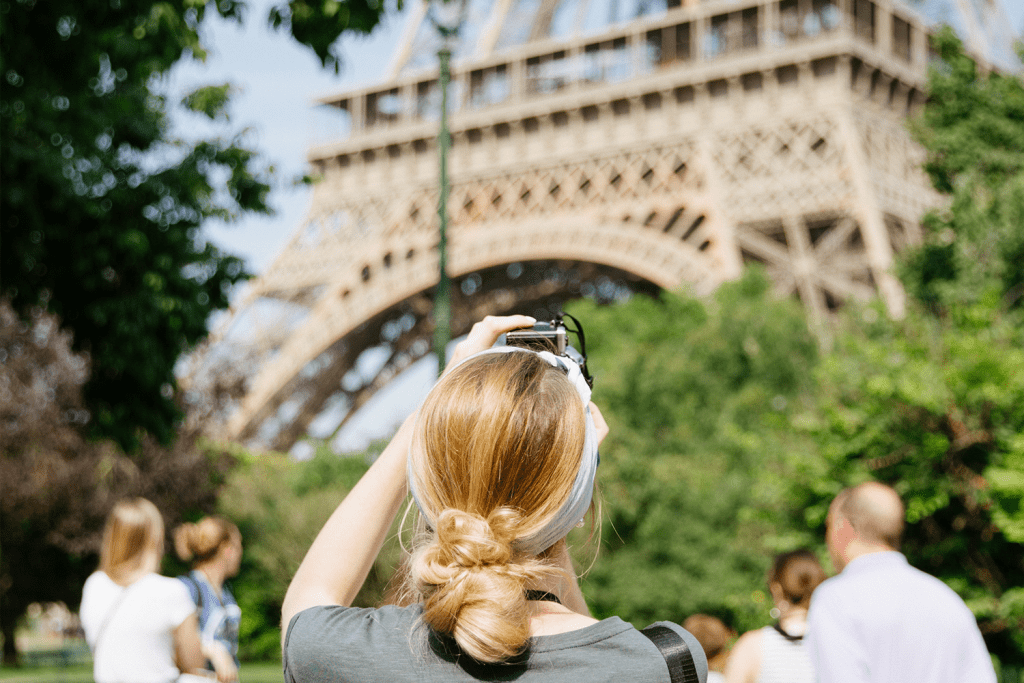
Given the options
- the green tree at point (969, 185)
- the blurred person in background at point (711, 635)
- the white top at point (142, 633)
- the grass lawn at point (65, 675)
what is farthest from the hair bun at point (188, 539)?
the grass lawn at point (65, 675)

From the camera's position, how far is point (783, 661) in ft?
11.9

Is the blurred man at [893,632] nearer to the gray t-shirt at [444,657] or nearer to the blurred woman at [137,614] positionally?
the gray t-shirt at [444,657]

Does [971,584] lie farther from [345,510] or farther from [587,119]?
[587,119]

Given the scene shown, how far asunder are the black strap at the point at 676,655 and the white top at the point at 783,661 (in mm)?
2435

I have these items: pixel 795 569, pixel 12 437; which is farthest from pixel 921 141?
pixel 12 437

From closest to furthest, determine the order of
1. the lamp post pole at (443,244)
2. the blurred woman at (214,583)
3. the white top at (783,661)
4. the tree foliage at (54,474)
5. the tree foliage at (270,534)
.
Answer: the white top at (783,661)
the blurred woman at (214,583)
the lamp post pole at (443,244)
the tree foliage at (54,474)
the tree foliage at (270,534)

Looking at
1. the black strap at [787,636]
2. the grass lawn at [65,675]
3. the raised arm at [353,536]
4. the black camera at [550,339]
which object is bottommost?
the grass lawn at [65,675]

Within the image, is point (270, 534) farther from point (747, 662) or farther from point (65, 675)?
point (747, 662)

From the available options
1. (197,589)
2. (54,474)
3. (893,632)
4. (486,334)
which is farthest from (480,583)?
(54,474)

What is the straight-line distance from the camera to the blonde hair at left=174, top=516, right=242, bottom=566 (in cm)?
466

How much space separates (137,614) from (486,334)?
2.62 meters

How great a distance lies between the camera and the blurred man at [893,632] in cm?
289

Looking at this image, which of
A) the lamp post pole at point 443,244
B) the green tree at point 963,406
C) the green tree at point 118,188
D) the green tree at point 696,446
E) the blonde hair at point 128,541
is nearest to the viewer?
the blonde hair at point 128,541

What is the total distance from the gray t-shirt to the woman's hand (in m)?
0.44
